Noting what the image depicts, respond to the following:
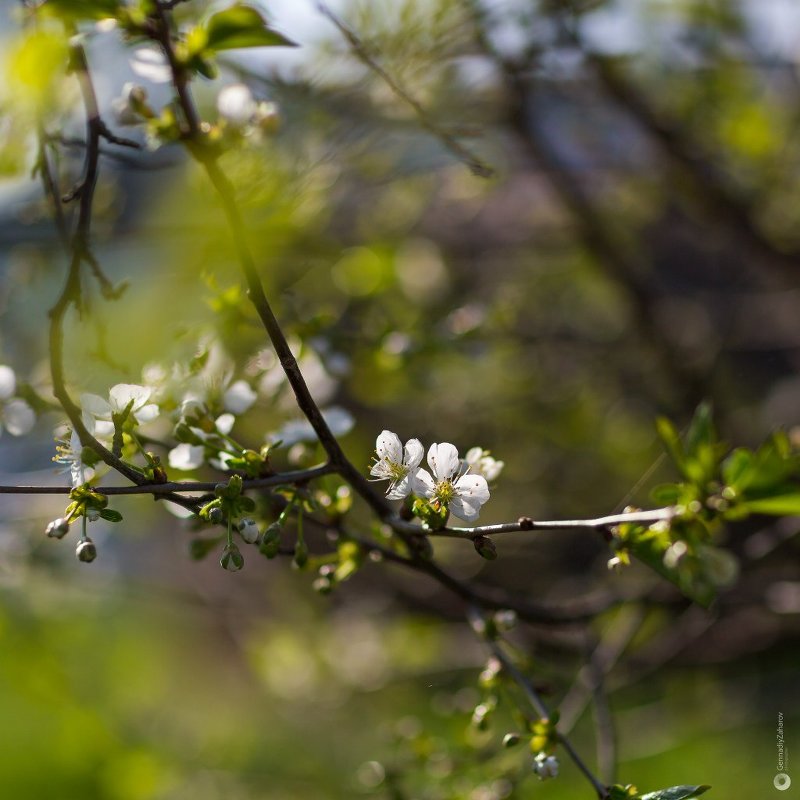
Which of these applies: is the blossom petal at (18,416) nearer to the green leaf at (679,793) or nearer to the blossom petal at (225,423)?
Result: the blossom petal at (225,423)

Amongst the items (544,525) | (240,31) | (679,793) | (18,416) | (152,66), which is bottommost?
(679,793)

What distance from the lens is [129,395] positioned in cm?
60

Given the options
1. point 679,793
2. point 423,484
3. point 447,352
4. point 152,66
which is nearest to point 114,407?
point 423,484

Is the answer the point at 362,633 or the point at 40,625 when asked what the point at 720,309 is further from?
the point at 40,625

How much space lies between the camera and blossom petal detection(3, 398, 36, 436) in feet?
2.44

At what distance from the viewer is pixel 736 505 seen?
1.84 feet

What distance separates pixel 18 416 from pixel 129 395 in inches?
7.9

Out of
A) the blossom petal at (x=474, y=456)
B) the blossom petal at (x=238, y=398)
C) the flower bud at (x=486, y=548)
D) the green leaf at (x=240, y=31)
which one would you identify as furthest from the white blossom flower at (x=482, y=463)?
the green leaf at (x=240, y=31)

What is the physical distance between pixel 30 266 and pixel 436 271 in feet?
2.87

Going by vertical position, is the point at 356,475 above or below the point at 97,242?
below

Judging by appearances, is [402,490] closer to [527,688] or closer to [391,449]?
[391,449]

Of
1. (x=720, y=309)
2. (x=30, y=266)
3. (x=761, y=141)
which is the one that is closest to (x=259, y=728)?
(x=30, y=266)

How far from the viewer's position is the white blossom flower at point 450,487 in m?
0.57

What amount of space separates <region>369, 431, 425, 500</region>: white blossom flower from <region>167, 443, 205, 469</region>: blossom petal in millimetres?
139
